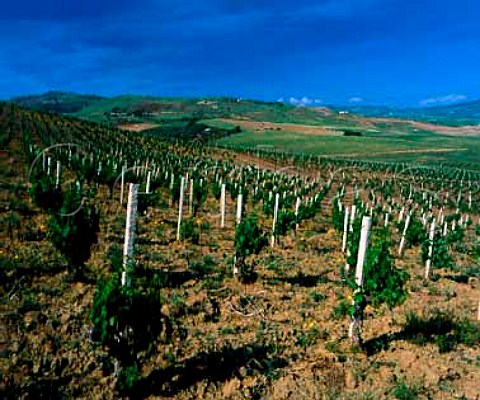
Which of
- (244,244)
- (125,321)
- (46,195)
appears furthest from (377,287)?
(46,195)

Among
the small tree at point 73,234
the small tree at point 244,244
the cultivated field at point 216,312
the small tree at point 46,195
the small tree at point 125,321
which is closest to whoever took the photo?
the small tree at point 125,321

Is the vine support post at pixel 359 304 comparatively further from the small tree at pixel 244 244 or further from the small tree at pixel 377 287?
the small tree at pixel 244 244

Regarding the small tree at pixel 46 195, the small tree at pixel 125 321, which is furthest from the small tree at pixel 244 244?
the small tree at pixel 46 195

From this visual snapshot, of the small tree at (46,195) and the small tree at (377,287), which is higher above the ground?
the small tree at (46,195)

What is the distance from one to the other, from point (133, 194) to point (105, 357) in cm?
397

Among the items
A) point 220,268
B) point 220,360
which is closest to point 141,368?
point 220,360

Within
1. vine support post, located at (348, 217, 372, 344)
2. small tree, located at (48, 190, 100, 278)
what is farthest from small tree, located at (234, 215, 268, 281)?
vine support post, located at (348, 217, 372, 344)

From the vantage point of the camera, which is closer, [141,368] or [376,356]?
[141,368]

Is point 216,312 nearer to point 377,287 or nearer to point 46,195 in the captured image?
point 377,287

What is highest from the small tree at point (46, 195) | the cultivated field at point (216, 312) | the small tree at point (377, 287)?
the small tree at point (46, 195)

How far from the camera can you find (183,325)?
37.3ft

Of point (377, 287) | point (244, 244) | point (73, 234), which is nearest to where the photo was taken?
point (377, 287)

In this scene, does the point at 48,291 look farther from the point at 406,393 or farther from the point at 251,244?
the point at 406,393

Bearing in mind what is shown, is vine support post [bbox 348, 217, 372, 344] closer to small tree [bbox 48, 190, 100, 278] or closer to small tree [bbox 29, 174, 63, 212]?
small tree [bbox 48, 190, 100, 278]
